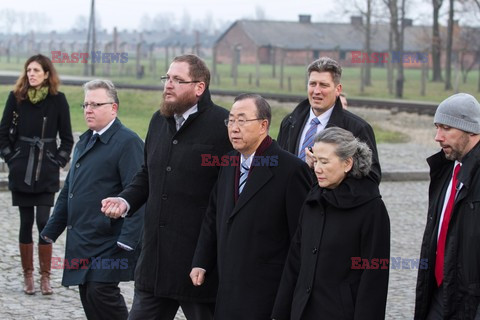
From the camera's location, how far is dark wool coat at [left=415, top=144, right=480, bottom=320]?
17.0 ft

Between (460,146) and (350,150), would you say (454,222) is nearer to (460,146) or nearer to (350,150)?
(460,146)

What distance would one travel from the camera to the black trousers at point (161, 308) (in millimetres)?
6291

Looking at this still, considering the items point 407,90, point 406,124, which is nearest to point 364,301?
point 406,124

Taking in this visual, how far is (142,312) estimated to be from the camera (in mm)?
6312

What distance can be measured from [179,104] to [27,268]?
12.0ft

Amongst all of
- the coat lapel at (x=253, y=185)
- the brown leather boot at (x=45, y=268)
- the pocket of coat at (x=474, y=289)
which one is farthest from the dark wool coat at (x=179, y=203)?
the brown leather boot at (x=45, y=268)

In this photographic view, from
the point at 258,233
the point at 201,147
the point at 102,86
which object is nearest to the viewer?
the point at 258,233

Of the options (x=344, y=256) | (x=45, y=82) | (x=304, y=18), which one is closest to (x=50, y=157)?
(x=45, y=82)

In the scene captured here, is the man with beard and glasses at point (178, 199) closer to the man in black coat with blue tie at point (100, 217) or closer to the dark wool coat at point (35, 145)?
the man in black coat with blue tie at point (100, 217)

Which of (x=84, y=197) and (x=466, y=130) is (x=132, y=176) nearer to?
(x=84, y=197)

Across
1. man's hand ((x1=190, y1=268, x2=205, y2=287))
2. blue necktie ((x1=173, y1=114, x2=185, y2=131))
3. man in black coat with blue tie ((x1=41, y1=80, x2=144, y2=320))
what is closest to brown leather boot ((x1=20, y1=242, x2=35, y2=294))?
man in black coat with blue tie ((x1=41, y1=80, x2=144, y2=320))

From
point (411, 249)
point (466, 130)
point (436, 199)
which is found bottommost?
point (411, 249)

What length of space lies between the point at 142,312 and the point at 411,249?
614 cm

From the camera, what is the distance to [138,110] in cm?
3036
